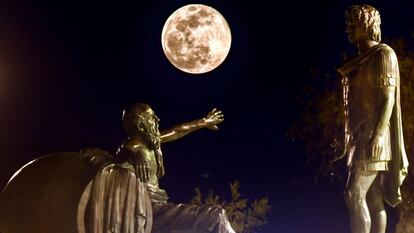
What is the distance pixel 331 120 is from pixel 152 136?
12293 millimetres

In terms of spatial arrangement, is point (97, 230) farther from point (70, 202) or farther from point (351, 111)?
point (351, 111)

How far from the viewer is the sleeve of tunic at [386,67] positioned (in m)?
9.93

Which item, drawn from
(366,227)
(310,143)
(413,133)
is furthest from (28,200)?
(310,143)

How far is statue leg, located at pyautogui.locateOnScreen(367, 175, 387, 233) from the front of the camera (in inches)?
386

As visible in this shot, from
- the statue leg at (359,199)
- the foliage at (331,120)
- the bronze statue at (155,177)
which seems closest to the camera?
the statue leg at (359,199)

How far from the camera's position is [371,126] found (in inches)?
392

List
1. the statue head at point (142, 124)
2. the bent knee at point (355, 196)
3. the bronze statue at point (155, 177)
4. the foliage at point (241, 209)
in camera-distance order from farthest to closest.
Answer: the foliage at point (241, 209)
the statue head at point (142, 124)
the bronze statue at point (155, 177)
the bent knee at point (355, 196)

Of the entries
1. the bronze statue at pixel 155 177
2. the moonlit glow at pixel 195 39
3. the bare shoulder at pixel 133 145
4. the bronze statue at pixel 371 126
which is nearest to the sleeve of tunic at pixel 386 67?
the bronze statue at pixel 371 126

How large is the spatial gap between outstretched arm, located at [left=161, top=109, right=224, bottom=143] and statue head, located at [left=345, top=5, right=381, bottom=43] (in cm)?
267

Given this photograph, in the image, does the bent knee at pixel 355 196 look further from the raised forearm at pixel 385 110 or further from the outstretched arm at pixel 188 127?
the outstretched arm at pixel 188 127

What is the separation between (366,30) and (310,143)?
44.9 feet

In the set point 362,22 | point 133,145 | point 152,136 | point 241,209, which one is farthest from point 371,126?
point 241,209

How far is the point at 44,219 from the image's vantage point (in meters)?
9.44

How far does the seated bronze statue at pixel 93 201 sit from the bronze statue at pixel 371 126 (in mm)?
1607
